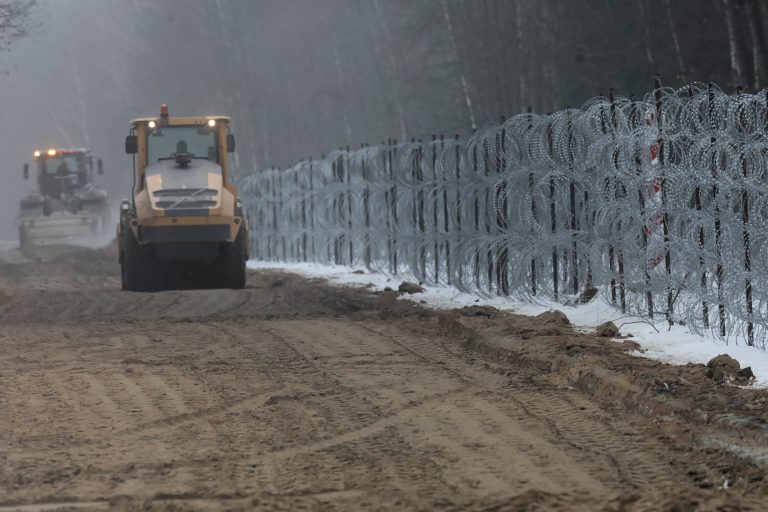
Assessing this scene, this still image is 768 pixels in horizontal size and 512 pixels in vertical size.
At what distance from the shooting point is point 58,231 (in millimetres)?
37875

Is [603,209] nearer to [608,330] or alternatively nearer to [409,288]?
[608,330]

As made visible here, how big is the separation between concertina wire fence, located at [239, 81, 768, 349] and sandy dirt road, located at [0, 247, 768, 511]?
997mm

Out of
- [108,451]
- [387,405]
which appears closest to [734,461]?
[387,405]

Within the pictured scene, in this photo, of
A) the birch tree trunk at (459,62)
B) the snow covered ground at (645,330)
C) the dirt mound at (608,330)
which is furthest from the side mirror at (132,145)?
the birch tree trunk at (459,62)

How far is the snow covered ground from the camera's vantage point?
1101 centimetres

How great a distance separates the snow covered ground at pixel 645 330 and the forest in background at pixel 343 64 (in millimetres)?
9364

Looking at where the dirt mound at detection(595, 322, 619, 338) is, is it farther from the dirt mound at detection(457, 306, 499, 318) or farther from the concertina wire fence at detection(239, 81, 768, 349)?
the dirt mound at detection(457, 306, 499, 318)

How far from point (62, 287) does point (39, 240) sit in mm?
13934

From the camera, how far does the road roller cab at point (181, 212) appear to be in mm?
19719

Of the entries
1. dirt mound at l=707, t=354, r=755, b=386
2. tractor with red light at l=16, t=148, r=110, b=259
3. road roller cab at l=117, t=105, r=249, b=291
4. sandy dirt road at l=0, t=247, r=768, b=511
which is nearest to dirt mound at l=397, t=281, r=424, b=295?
road roller cab at l=117, t=105, r=249, b=291

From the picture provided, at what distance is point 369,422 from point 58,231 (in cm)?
3049

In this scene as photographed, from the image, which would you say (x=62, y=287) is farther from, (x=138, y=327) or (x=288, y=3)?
(x=288, y=3)

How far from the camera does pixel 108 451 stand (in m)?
8.05

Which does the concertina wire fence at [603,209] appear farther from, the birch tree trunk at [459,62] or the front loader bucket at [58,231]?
the birch tree trunk at [459,62]
